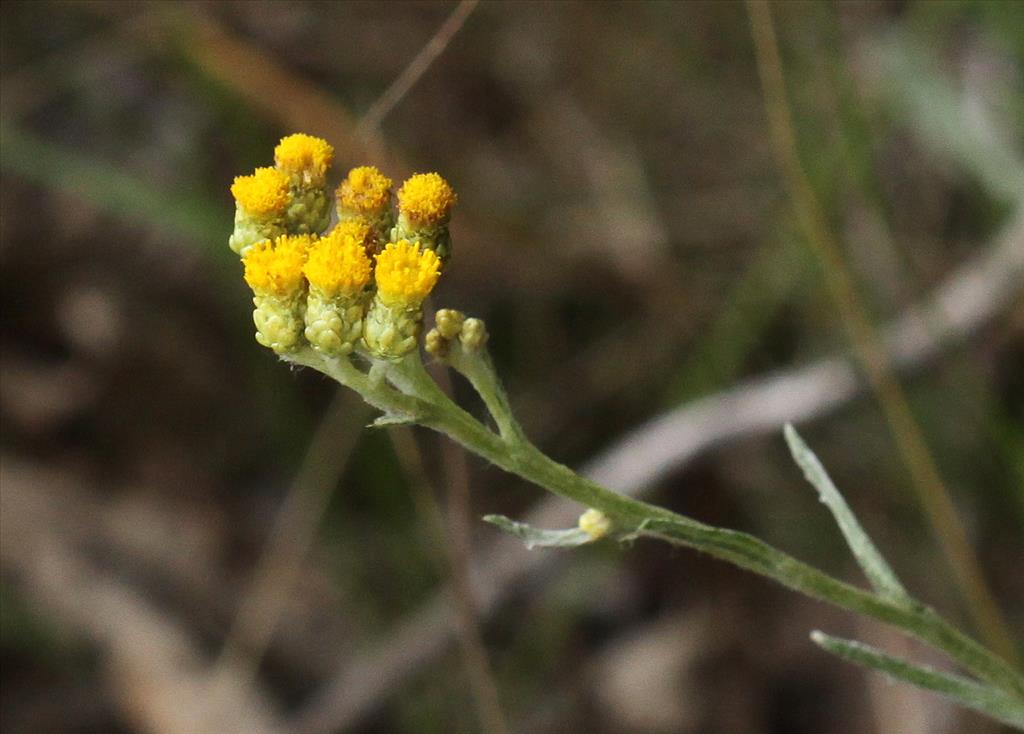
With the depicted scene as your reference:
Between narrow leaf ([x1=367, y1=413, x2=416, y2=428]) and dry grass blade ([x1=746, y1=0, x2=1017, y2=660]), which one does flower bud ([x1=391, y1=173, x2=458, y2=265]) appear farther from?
dry grass blade ([x1=746, y1=0, x2=1017, y2=660])

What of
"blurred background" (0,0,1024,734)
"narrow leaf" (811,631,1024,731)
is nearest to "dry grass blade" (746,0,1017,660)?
"blurred background" (0,0,1024,734)

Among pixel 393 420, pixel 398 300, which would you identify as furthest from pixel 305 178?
pixel 393 420

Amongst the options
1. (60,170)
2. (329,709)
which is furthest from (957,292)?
(60,170)

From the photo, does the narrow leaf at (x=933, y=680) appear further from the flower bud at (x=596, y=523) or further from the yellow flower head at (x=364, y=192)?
the yellow flower head at (x=364, y=192)

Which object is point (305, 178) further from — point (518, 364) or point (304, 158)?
point (518, 364)

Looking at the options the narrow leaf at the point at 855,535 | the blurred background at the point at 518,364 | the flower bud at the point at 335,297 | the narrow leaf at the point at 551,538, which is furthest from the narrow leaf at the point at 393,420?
the blurred background at the point at 518,364

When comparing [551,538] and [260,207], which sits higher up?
[260,207]
